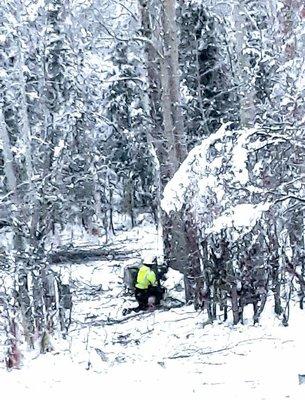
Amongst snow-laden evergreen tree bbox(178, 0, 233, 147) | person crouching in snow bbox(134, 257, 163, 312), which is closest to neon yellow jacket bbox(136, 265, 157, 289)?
person crouching in snow bbox(134, 257, 163, 312)

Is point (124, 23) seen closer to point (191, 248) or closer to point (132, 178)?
point (132, 178)

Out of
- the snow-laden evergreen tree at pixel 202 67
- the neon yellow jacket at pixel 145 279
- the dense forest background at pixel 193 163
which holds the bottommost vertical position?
the neon yellow jacket at pixel 145 279

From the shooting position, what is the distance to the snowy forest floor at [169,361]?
775 cm

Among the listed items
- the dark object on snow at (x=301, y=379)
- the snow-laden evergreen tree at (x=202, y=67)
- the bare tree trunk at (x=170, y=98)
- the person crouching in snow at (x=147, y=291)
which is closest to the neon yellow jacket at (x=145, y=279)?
the person crouching in snow at (x=147, y=291)

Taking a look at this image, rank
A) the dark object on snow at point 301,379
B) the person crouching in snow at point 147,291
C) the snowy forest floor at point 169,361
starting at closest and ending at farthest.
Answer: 1. the dark object on snow at point 301,379
2. the snowy forest floor at point 169,361
3. the person crouching in snow at point 147,291

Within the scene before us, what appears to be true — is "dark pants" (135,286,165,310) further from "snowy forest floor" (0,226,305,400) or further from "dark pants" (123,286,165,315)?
"snowy forest floor" (0,226,305,400)

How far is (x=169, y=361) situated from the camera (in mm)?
8805

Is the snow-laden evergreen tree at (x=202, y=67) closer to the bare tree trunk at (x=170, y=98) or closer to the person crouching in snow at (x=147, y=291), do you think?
the bare tree trunk at (x=170, y=98)

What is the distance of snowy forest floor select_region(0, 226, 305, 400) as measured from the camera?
775cm

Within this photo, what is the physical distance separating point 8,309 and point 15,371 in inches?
32.3

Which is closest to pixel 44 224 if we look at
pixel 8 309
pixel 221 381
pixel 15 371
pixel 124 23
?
pixel 8 309

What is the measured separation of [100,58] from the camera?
104 ft

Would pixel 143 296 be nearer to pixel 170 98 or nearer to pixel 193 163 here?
pixel 193 163

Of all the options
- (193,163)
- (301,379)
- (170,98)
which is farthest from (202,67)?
(301,379)
